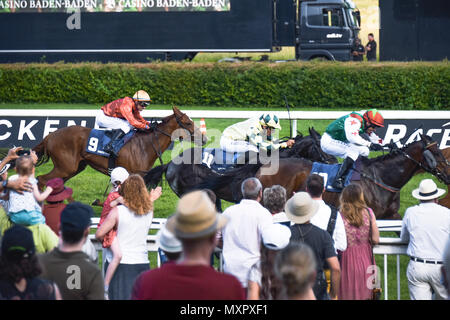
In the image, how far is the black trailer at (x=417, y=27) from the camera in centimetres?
1953

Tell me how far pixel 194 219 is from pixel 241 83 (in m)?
14.8

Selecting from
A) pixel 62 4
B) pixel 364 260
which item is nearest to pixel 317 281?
pixel 364 260

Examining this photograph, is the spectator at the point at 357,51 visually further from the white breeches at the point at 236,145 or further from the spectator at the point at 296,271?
the spectator at the point at 296,271

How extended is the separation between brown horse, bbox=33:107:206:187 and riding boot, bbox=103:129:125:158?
111mm

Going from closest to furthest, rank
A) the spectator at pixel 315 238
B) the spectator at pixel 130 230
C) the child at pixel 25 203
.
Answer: the spectator at pixel 315 238 → the spectator at pixel 130 230 → the child at pixel 25 203

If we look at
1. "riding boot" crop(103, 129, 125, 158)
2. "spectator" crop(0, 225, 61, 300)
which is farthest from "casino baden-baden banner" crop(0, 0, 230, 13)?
"spectator" crop(0, 225, 61, 300)

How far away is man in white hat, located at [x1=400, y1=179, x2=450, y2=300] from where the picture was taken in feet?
15.3

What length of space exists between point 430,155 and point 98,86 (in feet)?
40.5

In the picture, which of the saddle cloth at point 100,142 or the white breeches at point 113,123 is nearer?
the saddle cloth at point 100,142

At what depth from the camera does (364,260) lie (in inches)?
184

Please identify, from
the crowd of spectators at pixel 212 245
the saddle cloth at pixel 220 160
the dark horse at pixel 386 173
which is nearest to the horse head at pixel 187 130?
the saddle cloth at pixel 220 160

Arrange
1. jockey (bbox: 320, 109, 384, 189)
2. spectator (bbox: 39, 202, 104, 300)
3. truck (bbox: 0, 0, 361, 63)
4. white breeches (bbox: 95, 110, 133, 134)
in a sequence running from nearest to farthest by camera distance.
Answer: spectator (bbox: 39, 202, 104, 300)
jockey (bbox: 320, 109, 384, 189)
white breeches (bbox: 95, 110, 133, 134)
truck (bbox: 0, 0, 361, 63)

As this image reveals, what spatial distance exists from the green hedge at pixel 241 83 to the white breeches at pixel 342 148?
373 inches

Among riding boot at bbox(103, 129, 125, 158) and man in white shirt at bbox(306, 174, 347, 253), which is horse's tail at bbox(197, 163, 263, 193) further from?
man in white shirt at bbox(306, 174, 347, 253)
